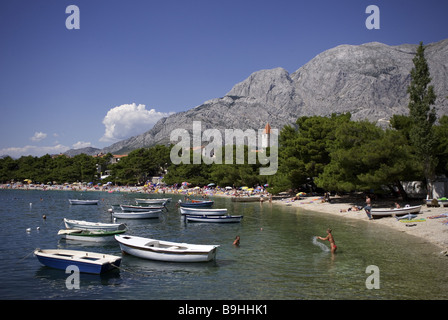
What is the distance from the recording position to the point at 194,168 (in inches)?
4129

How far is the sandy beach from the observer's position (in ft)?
86.5

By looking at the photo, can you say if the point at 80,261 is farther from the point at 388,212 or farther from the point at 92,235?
the point at 388,212

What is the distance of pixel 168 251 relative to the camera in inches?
845

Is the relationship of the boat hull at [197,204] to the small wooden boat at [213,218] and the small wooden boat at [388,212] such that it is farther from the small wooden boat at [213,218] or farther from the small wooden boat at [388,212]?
the small wooden boat at [388,212]

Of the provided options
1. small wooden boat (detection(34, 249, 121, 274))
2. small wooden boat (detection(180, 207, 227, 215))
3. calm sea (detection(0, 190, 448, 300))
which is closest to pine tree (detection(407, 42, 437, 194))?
calm sea (detection(0, 190, 448, 300))

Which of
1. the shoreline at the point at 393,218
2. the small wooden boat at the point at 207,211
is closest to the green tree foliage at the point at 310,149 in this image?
the shoreline at the point at 393,218

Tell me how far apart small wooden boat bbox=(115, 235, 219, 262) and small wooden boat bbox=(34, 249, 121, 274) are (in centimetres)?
282

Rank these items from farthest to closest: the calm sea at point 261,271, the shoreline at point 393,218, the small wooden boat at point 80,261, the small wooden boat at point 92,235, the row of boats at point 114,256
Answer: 1. the small wooden boat at point 92,235
2. the shoreline at point 393,218
3. the row of boats at point 114,256
4. the small wooden boat at point 80,261
5. the calm sea at point 261,271

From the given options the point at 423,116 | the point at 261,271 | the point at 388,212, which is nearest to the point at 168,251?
the point at 261,271

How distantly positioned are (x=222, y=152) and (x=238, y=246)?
71102mm

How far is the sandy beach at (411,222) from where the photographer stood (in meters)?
26.4

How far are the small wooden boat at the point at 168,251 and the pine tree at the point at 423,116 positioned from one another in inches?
1190
